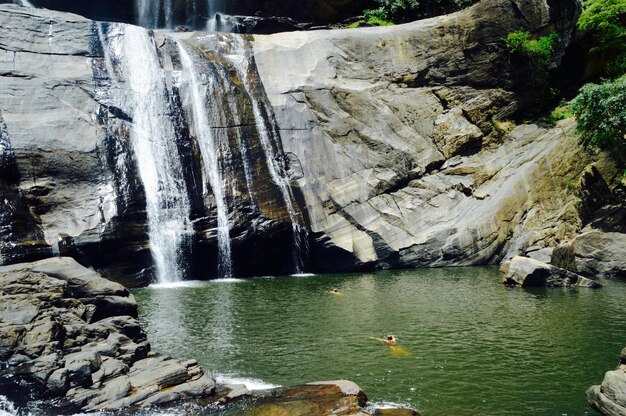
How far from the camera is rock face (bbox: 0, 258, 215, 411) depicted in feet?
34.4

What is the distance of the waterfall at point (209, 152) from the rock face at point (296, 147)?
0.12 m

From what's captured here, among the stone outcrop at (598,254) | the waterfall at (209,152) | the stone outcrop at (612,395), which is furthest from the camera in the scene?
the waterfall at (209,152)

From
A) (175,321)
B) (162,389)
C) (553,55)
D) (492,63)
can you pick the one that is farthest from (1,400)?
(553,55)

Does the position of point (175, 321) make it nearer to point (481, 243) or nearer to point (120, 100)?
point (120, 100)

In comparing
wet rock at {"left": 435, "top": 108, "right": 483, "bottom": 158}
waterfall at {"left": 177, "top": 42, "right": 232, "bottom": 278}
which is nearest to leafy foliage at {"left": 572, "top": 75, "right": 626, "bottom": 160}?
wet rock at {"left": 435, "top": 108, "right": 483, "bottom": 158}

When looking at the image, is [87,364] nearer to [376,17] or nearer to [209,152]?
[209,152]

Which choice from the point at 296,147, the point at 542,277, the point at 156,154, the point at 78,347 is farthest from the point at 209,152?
the point at 78,347

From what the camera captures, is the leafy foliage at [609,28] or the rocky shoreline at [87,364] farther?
the leafy foliage at [609,28]

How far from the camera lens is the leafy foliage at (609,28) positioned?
32469 millimetres

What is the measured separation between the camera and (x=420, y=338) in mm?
15539

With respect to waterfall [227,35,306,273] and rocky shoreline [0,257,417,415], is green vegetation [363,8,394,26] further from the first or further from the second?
rocky shoreline [0,257,417,415]

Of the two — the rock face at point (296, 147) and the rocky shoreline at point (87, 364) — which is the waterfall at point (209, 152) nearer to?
the rock face at point (296, 147)

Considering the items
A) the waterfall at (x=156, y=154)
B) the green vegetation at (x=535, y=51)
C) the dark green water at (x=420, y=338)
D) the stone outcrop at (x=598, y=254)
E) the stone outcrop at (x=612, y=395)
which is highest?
the green vegetation at (x=535, y=51)

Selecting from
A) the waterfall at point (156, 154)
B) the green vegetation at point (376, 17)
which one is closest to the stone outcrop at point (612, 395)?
the waterfall at point (156, 154)
